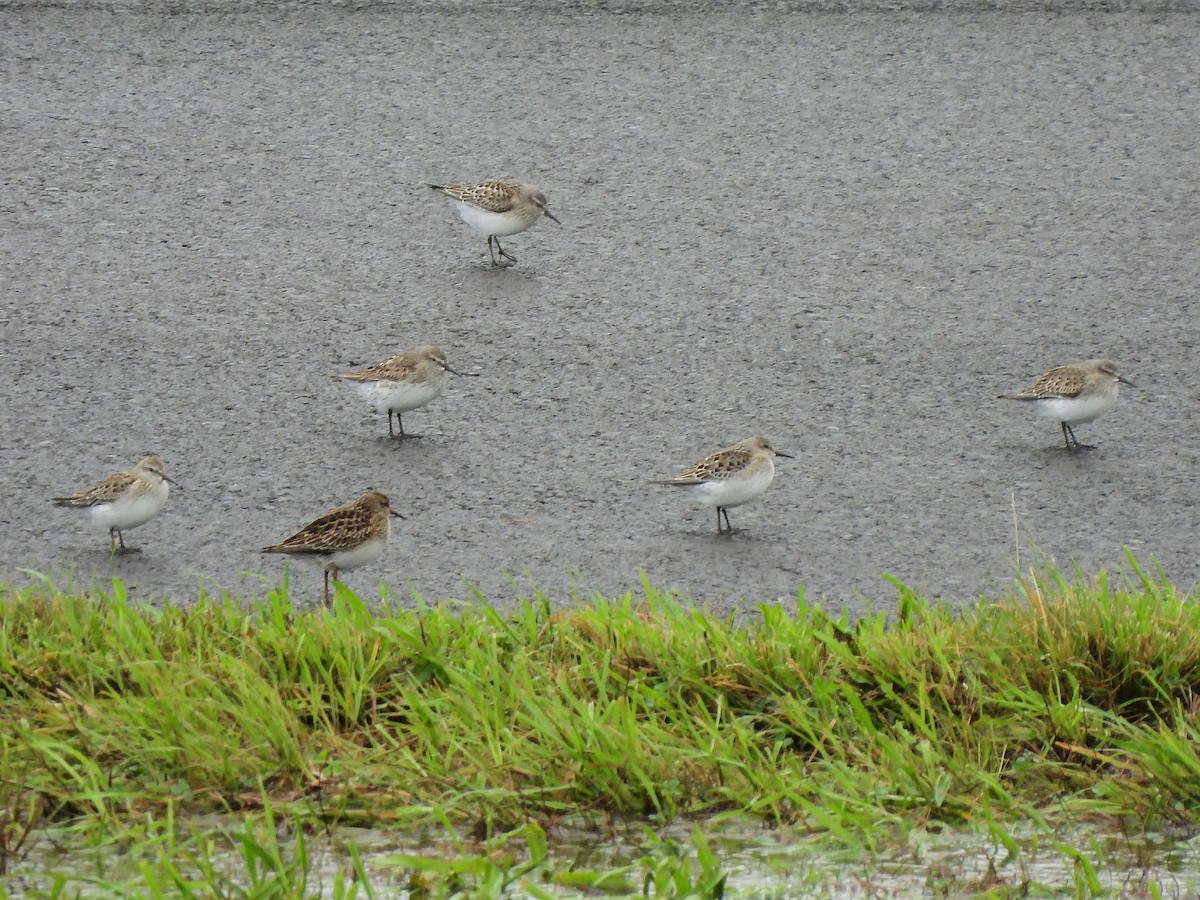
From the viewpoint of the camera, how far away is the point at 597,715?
555 cm

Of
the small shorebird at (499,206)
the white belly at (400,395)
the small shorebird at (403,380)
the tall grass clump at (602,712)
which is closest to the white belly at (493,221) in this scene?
the small shorebird at (499,206)

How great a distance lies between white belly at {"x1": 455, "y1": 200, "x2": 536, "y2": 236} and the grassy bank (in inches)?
169

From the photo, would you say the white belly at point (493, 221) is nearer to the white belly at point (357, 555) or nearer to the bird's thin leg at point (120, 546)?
the bird's thin leg at point (120, 546)

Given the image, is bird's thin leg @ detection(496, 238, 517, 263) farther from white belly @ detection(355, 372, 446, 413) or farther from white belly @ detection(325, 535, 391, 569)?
white belly @ detection(325, 535, 391, 569)

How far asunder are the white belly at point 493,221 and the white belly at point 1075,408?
11.4 feet

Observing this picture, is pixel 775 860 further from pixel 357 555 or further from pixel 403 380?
pixel 403 380

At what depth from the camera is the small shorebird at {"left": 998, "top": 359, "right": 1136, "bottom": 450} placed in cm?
838

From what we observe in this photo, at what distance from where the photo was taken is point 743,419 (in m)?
8.84

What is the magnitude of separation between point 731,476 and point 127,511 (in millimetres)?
2661

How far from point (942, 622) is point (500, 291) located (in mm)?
4845

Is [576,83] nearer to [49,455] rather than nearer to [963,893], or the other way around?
[49,455]

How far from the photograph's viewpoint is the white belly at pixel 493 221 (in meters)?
10.2

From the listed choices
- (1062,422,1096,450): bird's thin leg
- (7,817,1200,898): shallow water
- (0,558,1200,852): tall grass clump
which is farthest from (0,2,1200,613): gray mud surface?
(7,817,1200,898): shallow water

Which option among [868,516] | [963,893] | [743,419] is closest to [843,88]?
[743,419]
